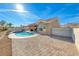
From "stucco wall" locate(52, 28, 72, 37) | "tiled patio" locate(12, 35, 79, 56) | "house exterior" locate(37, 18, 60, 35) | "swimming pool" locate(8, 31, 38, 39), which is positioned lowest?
"tiled patio" locate(12, 35, 79, 56)

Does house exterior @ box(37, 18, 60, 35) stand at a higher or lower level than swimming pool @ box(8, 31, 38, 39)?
higher

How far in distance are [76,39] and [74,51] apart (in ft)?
0.68

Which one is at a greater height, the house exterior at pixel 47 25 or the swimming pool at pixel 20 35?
the house exterior at pixel 47 25

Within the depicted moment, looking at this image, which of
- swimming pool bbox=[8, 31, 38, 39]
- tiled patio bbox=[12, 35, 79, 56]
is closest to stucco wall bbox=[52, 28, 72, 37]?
tiled patio bbox=[12, 35, 79, 56]

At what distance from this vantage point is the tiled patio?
258 centimetres

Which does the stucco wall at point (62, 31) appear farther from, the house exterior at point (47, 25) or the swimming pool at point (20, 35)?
the swimming pool at point (20, 35)

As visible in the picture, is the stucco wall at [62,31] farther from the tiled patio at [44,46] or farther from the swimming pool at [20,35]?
the swimming pool at [20,35]

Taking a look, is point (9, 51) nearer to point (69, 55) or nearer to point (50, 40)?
point (50, 40)

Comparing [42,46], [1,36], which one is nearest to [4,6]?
[1,36]

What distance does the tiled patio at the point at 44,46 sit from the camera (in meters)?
2.58

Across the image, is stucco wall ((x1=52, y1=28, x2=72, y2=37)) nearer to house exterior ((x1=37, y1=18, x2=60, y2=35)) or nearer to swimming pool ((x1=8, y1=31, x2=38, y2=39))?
house exterior ((x1=37, y1=18, x2=60, y2=35))

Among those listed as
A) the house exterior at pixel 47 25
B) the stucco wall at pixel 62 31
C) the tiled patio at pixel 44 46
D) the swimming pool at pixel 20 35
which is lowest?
the tiled patio at pixel 44 46

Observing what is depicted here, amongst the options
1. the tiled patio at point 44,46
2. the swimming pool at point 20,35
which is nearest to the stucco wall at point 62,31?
the tiled patio at point 44,46

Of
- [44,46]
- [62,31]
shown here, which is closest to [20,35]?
[44,46]
